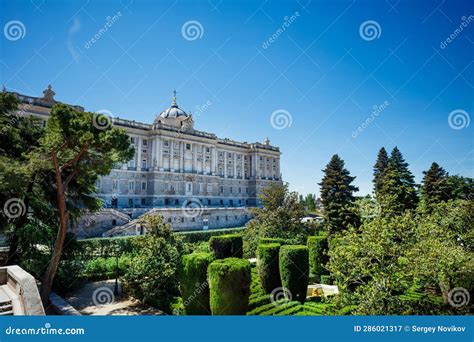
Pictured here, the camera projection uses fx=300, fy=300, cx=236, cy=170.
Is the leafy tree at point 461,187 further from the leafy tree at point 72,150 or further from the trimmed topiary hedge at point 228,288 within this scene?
the leafy tree at point 72,150

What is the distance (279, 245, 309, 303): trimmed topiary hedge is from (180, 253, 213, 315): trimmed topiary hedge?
369cm

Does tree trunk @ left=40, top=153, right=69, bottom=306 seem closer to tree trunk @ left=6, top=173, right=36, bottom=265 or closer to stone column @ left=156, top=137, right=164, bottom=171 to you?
tree trunk @ left=6, top=173, right=36, bottom=265

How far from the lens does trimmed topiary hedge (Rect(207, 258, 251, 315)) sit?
908 centimetres

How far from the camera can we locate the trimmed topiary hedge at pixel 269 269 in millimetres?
13093

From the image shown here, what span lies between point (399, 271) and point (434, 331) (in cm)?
141

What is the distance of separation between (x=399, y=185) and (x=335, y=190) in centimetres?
559

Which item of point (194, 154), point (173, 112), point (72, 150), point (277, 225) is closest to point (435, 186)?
point (277, 225)

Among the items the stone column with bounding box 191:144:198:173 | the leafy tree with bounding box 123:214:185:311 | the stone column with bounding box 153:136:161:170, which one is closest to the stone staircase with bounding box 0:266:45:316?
the leafy tree with bounding box 123:214:185:311

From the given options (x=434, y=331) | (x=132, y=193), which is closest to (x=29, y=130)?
(x=434, y=331)

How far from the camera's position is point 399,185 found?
2616cm

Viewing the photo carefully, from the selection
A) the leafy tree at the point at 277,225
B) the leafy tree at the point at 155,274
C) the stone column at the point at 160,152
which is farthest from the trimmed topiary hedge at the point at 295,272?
the stone column at the point at 160,152

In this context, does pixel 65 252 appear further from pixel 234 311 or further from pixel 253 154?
pixel 253 154

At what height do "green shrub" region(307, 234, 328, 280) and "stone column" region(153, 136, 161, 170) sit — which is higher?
"stone column" region(153, 136, 161, 170)

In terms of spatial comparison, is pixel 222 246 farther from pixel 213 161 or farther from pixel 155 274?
pixel 213 161
